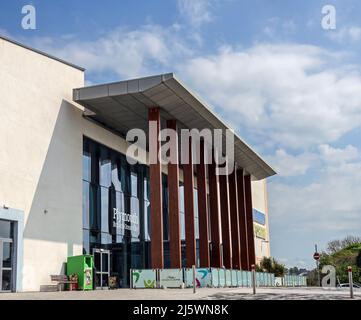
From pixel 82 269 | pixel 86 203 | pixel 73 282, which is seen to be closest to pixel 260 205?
pixel 86 203

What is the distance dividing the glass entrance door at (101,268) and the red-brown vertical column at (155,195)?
4081 mm

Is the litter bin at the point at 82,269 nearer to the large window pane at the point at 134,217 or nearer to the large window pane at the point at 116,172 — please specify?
the large window pane at the point at 116,172

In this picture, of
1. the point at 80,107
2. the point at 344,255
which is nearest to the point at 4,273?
the point at 80,107

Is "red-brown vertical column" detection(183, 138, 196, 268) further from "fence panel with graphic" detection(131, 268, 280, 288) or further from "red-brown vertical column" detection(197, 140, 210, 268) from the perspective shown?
"fence panel with graphic" detection(131, 268, 280, 288)

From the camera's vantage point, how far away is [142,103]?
1215 inches

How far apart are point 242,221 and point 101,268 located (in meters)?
19.8

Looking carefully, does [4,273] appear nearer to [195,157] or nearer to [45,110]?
[45,110]

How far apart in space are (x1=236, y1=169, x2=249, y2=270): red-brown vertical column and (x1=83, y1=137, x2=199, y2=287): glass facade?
12589 mm

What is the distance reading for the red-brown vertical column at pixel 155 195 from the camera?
29.8 meters

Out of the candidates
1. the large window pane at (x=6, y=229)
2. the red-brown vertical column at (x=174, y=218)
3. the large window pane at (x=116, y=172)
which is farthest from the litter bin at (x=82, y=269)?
the large window pane at (x=116, y=172)

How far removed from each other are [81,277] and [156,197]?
19.2ft

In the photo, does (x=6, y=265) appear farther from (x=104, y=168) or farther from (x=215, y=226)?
(x=215, y=226)

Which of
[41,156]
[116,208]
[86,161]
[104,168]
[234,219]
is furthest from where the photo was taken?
[234,219]
